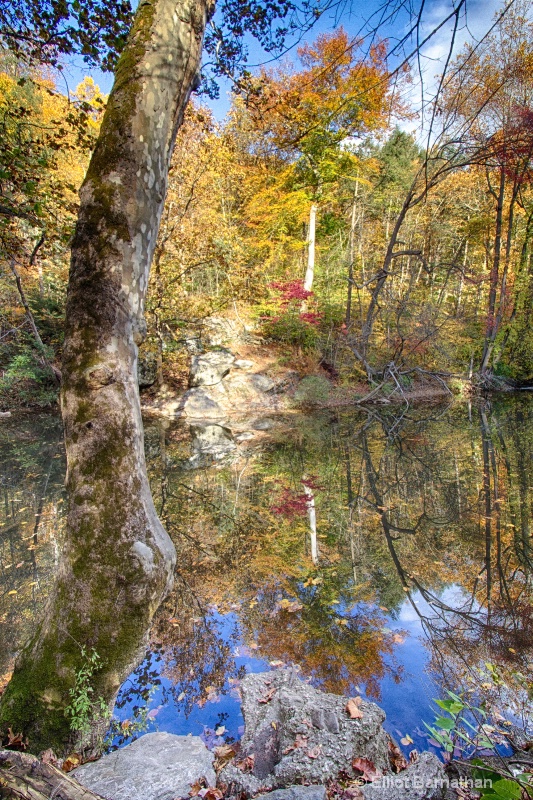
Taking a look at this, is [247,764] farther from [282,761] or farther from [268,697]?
[268,697]

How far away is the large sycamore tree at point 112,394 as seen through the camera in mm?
1973

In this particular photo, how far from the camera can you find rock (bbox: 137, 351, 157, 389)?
13648 millimetres

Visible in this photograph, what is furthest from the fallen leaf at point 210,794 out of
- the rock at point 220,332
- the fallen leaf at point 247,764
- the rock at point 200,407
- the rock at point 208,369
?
the rock at point 220,332

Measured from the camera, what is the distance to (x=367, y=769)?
1.72 meters

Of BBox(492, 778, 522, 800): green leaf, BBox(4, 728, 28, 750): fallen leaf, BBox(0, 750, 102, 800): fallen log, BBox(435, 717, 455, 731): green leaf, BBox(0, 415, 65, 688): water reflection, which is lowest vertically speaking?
BBox(0, 415, 65, 688): water reflection

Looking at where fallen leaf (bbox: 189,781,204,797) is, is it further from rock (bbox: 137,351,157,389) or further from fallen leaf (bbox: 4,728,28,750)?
rock (bbox: 137,351,157,389)

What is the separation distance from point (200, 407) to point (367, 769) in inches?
474

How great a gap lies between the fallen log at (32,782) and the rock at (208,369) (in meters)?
13.0

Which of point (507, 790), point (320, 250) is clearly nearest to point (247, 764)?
point (507, 790)

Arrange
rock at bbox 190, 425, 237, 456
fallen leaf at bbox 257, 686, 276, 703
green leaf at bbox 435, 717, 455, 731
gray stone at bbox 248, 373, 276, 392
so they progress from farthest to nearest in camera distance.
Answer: gray stone at bbox 248, 373, 276, 392
rock at bbox 190, 425, 237, 456
fallen leaf at bbox 257, 686, 276, 703
green leaf at bbox 435, 717, 455, 731

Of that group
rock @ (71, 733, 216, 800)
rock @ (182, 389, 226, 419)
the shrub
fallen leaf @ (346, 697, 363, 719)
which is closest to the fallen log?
rock @ (71, 733, 216, 800)

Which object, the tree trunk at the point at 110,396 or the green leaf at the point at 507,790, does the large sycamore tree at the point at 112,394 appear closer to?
the tree trunk at the point at 110,396

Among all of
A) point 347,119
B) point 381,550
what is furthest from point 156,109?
point 347,119

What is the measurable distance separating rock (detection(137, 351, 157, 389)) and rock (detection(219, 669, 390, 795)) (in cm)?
1246
